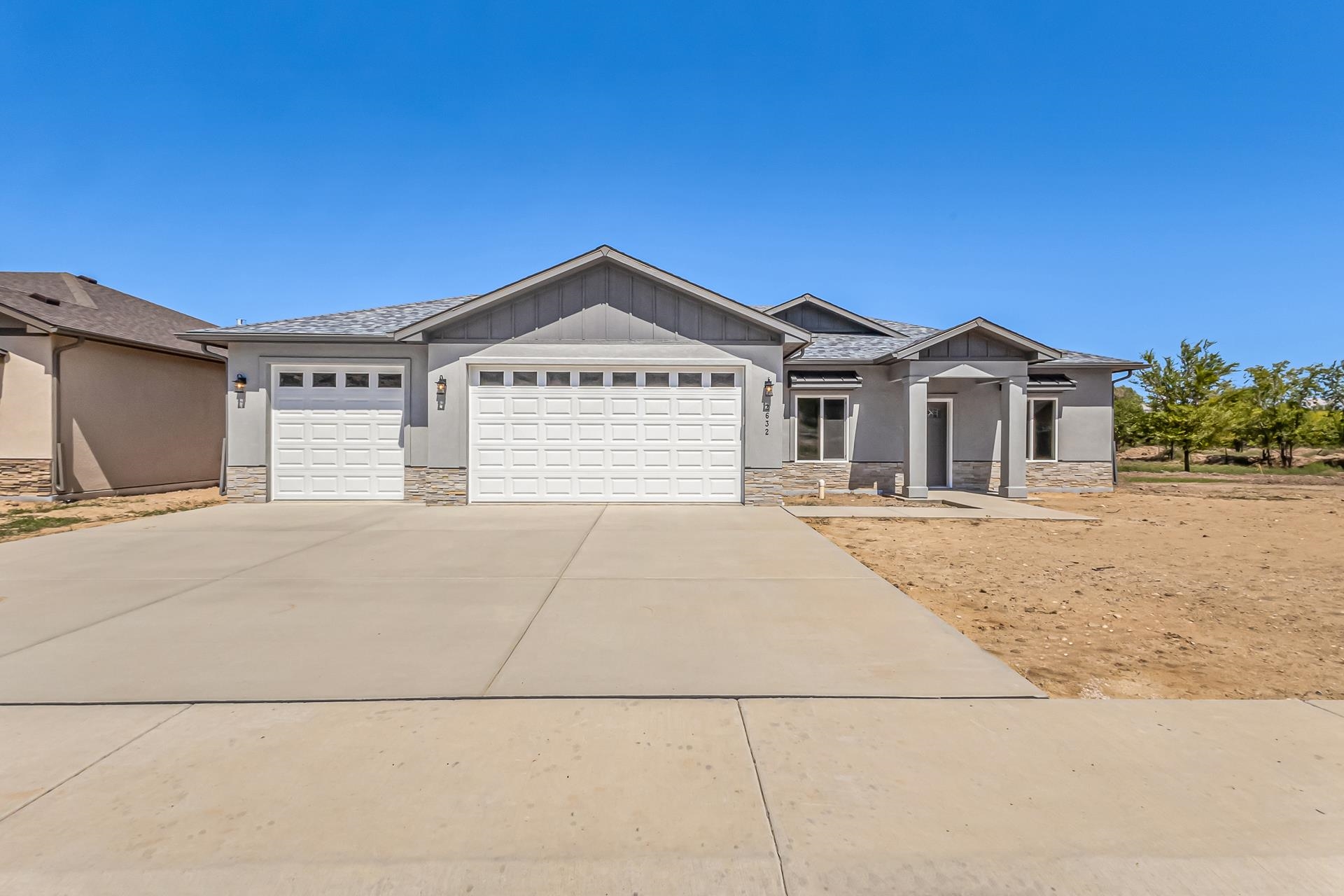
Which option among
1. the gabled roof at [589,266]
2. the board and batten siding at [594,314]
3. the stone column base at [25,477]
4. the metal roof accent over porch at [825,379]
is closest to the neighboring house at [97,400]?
the stone column base at [25,477]

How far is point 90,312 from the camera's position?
1398 cm

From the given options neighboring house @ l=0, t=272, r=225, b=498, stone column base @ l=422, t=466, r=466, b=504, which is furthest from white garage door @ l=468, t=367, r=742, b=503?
neighboring house @ l=0, t=272, r=225, b=498

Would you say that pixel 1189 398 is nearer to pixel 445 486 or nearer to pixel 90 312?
pixel 445 486

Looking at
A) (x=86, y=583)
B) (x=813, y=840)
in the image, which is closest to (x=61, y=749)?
(x=813, y=840)

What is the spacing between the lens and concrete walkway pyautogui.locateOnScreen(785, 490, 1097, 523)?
10398 millimetres

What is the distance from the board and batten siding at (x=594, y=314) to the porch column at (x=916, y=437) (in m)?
4.32

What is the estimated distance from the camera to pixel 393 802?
92.9 inches

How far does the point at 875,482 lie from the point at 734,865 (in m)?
13.4

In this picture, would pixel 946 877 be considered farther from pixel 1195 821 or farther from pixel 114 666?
pixel 114 666

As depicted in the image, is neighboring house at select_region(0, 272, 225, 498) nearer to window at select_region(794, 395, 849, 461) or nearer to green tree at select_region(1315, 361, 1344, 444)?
window at select_region(794, 395, 849, 461)

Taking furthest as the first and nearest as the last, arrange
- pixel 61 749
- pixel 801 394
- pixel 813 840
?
pixel 801 394
pixel 61 749
pixel 813 840

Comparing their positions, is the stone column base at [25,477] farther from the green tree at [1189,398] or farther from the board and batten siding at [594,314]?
the green tree at [1189,398]

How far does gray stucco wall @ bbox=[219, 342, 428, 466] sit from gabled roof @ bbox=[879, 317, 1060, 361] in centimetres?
1013

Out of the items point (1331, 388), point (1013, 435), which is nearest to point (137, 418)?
point (1013, 435)
